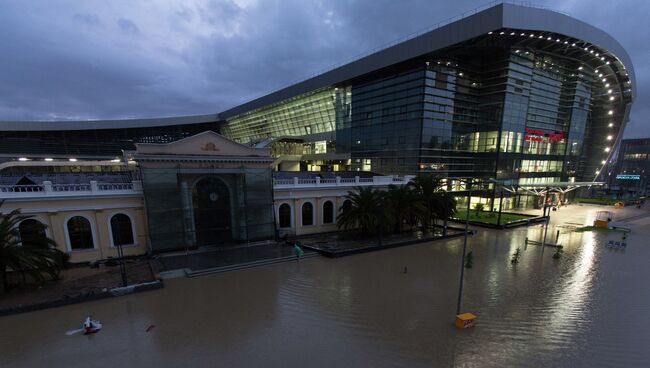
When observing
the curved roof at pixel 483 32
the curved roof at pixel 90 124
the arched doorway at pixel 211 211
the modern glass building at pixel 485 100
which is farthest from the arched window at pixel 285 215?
the curved roof at pixel 90 124

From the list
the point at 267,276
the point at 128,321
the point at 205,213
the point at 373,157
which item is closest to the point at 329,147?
the point at 373,157

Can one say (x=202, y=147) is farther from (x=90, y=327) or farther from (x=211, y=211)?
(x=90, y=327)

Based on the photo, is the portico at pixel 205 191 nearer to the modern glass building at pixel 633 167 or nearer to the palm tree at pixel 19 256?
the palm tree at pixel 19 256

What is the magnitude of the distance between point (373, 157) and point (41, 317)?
4159 centimetres

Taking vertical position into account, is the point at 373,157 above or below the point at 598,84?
below

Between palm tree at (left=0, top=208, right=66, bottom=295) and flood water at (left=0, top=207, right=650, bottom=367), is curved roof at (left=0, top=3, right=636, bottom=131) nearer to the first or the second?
flood water at (left=0, top=207, right=650, bottom=367)

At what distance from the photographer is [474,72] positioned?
42.2 meters

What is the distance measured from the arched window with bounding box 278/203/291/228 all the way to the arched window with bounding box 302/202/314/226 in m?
1.52

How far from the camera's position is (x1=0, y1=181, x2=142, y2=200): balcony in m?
16.8

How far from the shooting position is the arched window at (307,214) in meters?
26.6

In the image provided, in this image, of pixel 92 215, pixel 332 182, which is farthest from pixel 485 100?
pixel 92 215

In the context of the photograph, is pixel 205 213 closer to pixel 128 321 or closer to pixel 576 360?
pixel 128 321

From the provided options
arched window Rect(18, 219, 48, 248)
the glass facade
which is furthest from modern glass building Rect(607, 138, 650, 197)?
arched window Rect(18, 219, 48, 248)

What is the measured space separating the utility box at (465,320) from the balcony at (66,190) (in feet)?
70.8
